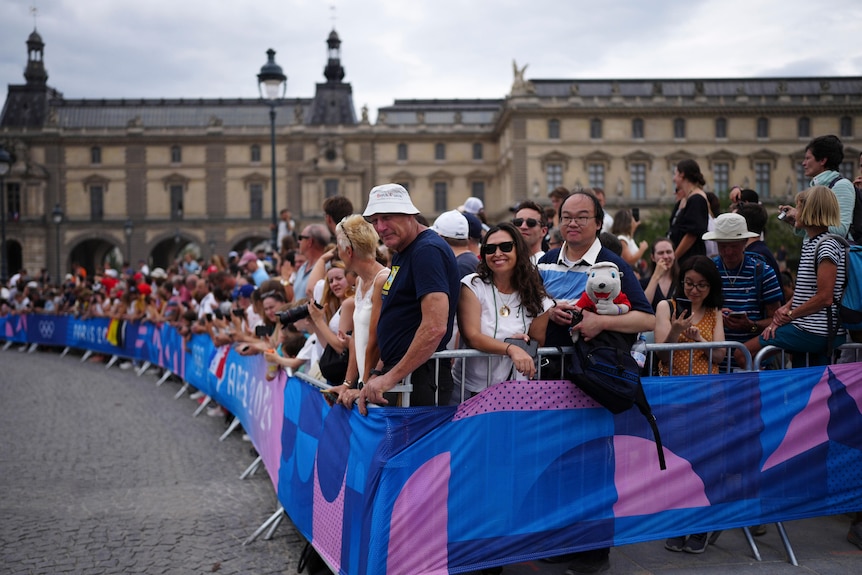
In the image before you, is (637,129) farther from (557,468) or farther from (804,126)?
(557,468)

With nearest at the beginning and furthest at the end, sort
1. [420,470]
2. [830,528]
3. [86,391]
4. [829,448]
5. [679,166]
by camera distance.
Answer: [420,470] → [829,448] → [830,528] → [679,166] → [86,391]

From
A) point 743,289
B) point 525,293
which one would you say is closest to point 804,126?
point 743,289

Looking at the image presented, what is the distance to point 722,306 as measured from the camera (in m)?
5.72

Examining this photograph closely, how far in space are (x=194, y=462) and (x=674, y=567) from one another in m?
5.12

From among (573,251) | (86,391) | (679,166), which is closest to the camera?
(573,251)

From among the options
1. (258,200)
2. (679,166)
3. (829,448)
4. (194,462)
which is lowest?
(194,462)

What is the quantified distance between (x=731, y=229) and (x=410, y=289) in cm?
279

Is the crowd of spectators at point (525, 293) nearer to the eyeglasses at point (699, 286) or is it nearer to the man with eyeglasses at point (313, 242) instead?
the eyeglasses at point (699, 286)

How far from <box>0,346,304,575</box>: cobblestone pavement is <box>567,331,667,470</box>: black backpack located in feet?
7.87

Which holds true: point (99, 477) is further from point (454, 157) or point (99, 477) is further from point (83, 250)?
point (83, 250)

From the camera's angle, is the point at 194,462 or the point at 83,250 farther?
the point at 83,250

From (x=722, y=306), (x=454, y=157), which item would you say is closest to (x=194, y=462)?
(x=722, y=306)

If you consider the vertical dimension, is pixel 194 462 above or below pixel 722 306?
below

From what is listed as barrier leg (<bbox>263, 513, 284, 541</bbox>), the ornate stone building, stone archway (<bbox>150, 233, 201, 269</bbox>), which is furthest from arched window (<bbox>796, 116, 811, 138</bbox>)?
barrier leg (<bbox>263, 513, 284, 541</bbox>)
